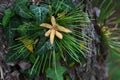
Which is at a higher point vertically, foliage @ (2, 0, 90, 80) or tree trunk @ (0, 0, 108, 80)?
foliage @ (2, 0, 90, 80)

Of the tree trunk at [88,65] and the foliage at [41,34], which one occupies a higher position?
the foliage at [41,34]

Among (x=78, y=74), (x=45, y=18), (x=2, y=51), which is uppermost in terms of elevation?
(x=45, y=18)

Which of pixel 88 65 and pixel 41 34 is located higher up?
pixel 41 34

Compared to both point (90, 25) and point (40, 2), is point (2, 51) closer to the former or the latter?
point (40, 2)

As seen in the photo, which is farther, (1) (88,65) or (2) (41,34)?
(1) (88,65)

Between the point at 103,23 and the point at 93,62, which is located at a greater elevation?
the point at 103,23

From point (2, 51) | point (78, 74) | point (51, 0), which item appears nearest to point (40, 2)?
point (51, 0)

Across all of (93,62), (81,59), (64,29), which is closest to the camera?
(64,29)

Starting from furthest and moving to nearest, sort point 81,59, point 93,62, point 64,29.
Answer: point 93,62 → point 81,59 → point 64,29
